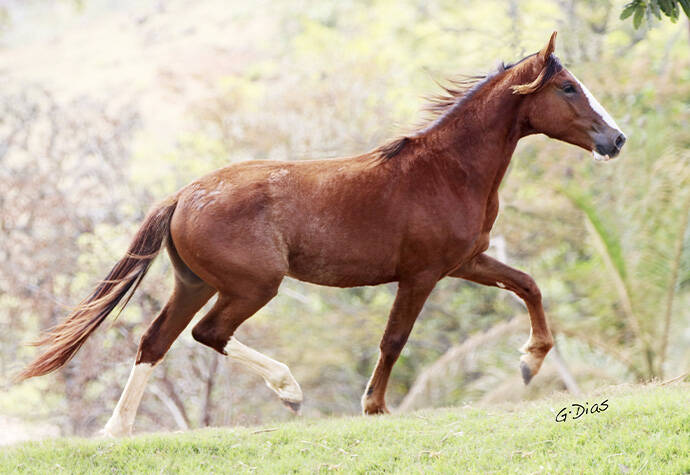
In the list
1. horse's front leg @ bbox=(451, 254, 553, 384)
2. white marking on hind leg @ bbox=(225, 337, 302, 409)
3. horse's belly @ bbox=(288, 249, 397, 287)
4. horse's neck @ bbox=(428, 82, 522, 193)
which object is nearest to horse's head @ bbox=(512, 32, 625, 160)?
horse's neck @ bbox=(428, 82, 522, 193)

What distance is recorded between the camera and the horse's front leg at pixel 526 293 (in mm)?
5840

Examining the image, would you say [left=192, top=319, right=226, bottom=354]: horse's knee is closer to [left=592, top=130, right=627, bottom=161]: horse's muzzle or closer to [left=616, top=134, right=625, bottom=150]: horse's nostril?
[left=592, top=130, right=627, bottom=161]: horse's muzzle

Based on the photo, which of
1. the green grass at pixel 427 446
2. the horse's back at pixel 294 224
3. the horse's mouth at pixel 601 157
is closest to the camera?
the green grass at pixel 427 446

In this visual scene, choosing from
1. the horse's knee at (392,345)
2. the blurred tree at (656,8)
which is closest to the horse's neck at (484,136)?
the blurred tree at (656,8)

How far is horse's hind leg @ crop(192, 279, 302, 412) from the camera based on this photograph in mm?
5262

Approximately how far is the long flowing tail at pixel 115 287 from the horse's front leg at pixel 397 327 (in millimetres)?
1627

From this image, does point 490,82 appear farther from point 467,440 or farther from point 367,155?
point 467,440

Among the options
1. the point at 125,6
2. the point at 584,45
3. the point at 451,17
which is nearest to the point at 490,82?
the point at 584,45

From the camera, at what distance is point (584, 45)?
46.9 ft

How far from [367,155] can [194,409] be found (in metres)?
8.43

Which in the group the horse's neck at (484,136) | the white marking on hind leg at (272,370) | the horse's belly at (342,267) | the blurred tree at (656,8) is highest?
the blurred tree at (656,8)

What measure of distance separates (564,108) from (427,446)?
2.40 meters
